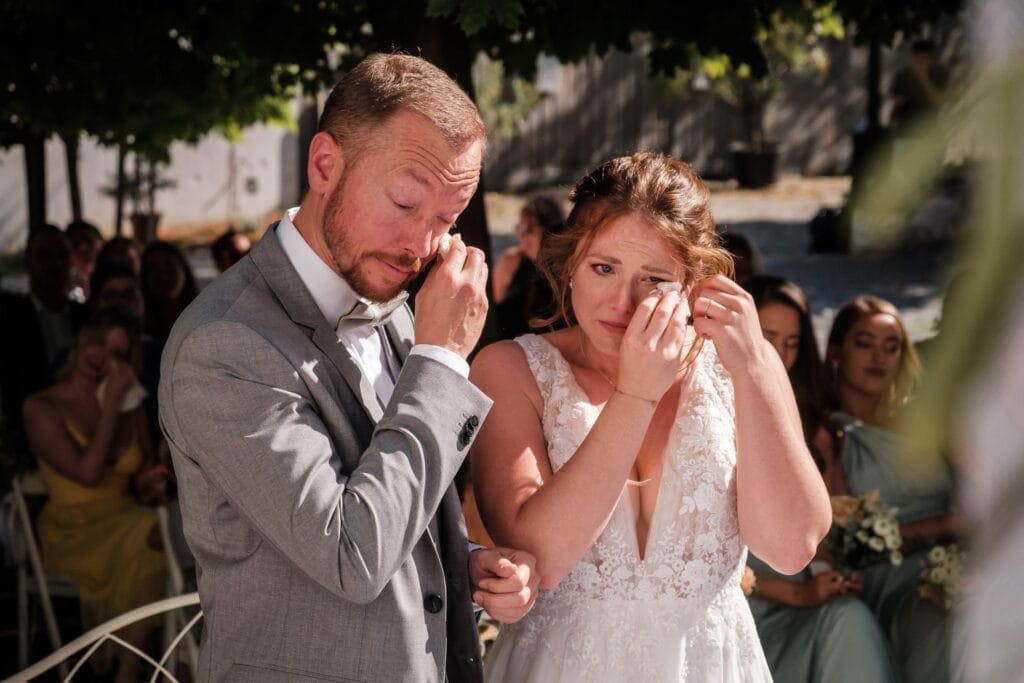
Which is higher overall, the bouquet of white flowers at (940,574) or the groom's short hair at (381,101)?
the groom's short hair at (381,101)

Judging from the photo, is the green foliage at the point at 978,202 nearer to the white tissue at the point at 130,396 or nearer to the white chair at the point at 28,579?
the white chair at the point at 28,579

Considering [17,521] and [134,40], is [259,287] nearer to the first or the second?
[17,521]

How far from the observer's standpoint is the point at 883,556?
390 centimetres

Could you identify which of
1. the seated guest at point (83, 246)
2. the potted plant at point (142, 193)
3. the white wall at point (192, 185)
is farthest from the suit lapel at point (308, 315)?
the white wall at point (192, 185)

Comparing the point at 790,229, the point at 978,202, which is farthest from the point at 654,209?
the point at 790,229

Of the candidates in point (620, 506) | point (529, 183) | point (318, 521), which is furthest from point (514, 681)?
point (529, 183)

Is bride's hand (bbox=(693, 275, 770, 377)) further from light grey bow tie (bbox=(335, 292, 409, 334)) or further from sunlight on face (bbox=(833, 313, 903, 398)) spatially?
sunlight on face (bbox=(833, 313, 903, 398))

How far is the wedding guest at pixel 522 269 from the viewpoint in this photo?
19.9 ft

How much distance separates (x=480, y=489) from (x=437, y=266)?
555 mm

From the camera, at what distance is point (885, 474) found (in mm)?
4180

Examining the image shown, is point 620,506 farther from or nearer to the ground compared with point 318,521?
nearer to the ground

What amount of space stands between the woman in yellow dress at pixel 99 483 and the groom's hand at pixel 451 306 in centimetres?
298

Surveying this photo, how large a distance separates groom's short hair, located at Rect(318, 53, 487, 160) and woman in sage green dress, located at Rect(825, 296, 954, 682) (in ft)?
7.75

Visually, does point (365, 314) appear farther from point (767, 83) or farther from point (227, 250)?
point (767, 83)
